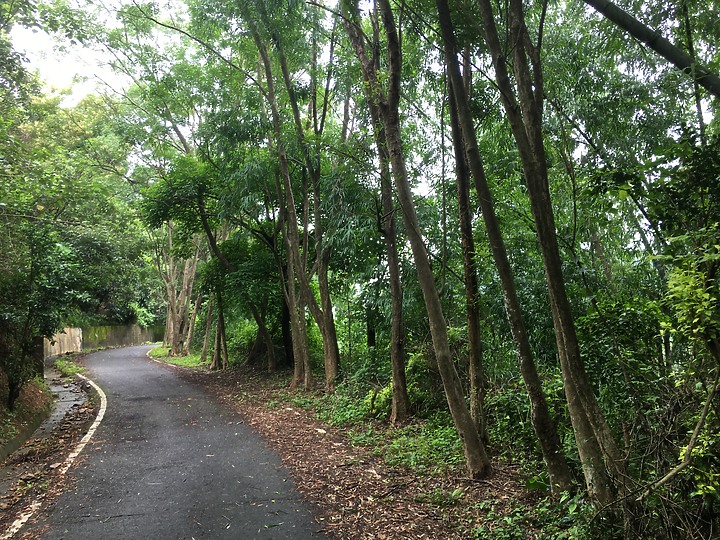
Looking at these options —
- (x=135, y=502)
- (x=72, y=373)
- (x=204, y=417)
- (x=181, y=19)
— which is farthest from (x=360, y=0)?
(x=72, y=373)

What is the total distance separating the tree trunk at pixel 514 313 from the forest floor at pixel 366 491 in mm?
539

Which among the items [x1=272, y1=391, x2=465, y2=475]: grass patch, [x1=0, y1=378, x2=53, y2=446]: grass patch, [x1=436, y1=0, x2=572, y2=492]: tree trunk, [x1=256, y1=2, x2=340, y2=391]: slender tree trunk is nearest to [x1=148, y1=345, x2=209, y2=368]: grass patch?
[x1=0, y1=378, x2=53, y2=446]: grass patch

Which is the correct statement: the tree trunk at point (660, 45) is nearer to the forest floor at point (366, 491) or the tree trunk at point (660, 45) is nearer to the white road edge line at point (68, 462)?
the forest floor at point (366, 491)

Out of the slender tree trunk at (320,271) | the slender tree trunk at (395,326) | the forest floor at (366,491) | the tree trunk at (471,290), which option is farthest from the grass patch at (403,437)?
the slender tree trunk at (320,271)

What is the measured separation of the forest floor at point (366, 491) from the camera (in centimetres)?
502

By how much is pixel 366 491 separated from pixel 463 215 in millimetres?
3829

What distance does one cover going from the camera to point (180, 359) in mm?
27844

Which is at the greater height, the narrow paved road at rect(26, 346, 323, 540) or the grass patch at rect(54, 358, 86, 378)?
the grass patch at rect(54, 358, 86, 378)

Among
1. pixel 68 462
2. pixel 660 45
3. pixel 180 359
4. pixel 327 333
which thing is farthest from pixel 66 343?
pixel 660 45

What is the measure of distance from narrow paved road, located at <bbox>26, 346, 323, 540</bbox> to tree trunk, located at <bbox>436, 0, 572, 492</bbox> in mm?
2514

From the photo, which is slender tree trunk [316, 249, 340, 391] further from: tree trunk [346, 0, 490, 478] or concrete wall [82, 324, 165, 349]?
concrete wall [82, 324, 165, 349]

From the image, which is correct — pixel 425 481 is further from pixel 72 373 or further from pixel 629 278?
pixel 72 373

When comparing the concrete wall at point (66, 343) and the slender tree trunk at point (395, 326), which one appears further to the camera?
the concrete wall at point (66, 343)

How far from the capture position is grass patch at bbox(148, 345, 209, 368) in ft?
81.4
